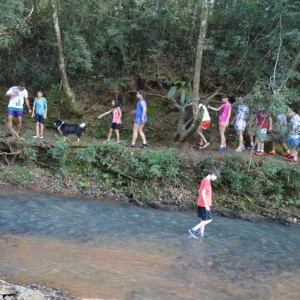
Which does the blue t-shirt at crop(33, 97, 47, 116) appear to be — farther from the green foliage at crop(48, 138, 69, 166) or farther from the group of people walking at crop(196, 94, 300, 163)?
the group of people walking at crop(196, 94, 300, 163)

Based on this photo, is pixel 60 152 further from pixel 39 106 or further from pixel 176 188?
pixel 176 188

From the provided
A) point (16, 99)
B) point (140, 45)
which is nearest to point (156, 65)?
point (140, 45)

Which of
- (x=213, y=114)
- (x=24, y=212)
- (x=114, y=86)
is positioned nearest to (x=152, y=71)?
(x=114, y=86)

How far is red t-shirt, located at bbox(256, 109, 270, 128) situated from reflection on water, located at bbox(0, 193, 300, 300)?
12.5ft

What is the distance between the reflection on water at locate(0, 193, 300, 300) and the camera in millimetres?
7195

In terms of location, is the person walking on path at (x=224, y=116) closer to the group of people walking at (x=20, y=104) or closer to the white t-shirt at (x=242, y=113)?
the white t-shirt at (x=242, y=113)

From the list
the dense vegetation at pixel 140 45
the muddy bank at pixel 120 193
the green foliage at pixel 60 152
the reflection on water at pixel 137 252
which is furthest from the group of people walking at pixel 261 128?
the green foliage at pixel 60 152

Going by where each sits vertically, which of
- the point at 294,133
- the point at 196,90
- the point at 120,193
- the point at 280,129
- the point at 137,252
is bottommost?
the point at 137,252

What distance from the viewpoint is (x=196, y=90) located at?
47.2 ft

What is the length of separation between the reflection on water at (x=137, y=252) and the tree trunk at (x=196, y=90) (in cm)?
387

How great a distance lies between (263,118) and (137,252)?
7.41 meters

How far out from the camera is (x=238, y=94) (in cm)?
1739

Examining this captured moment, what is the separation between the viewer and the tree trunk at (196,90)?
13642mm

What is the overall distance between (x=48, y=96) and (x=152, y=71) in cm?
496
